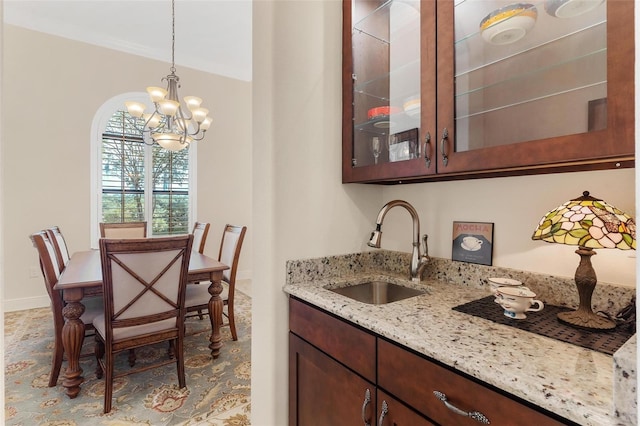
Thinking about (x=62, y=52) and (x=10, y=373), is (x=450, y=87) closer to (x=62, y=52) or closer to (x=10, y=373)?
(x=10, y=373)

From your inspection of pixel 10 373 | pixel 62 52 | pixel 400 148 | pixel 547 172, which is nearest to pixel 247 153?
pixel 62 52

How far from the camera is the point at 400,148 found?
4.33 feet

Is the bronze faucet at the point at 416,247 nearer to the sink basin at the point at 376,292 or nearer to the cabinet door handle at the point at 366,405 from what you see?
the sink basin at the point at 376,292

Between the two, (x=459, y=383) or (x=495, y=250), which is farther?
(x=495, y=250)

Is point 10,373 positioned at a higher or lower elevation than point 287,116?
lower

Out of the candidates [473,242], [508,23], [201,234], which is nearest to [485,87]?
[508,23]

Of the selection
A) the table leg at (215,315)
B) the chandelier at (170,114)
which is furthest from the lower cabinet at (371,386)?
the chandelier at (170,114)

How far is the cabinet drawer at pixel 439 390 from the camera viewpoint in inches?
26.3

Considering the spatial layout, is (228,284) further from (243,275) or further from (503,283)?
(503,283)

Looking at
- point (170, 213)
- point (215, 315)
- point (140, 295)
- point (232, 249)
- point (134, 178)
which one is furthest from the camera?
point (170, 213)

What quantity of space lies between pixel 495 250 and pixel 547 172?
0.36 metres

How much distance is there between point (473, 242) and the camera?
1346 mm

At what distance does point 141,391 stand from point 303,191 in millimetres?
1754

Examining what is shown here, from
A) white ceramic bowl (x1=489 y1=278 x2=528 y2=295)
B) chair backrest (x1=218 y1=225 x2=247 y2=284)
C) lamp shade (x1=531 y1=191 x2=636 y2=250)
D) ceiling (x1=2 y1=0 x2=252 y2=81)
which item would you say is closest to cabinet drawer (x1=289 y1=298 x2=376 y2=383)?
white ceramic bowl (x1=489 y1=278 x2=528 y2=295)
